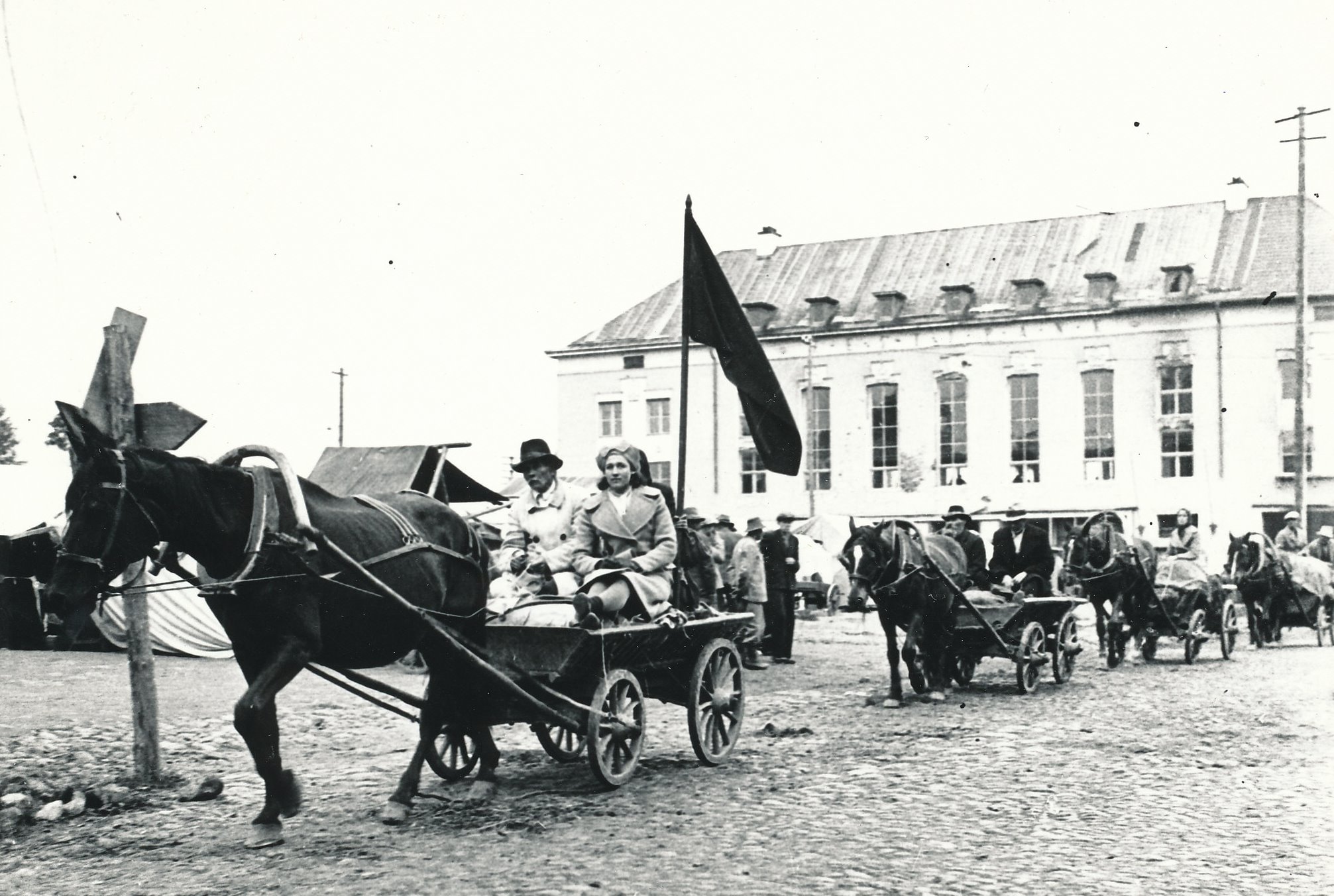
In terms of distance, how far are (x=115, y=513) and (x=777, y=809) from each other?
3621 mm

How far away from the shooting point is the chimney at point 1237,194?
4375 centimetres

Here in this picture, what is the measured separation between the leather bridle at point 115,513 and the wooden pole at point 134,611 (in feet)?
6.50

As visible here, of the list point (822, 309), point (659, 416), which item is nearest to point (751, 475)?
point (659, 416)

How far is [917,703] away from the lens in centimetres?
1290

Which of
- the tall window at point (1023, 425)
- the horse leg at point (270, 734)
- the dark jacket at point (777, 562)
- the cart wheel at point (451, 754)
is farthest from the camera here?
the tall window at point (1023, 425)

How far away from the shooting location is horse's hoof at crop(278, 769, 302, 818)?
6621 mm

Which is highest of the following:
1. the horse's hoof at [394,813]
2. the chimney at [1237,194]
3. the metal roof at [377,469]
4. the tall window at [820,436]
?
the chimney at [1237,194]

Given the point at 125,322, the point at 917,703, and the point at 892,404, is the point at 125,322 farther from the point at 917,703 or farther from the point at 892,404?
the point at 892,404

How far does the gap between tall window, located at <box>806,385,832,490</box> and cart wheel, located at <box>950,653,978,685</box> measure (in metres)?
32.8

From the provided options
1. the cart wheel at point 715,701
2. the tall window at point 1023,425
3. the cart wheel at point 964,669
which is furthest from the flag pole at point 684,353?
the tall window at point 1023,425

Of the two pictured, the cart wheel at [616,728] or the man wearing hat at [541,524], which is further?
the man wearing hat at [541,524]

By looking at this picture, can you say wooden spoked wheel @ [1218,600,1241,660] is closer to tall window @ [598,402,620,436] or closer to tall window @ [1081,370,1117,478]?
tall window @ [1081,370,1117,478]

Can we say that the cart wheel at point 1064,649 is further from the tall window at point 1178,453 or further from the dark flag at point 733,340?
the tall window at point 1178,453

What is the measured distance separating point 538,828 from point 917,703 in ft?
21.9
